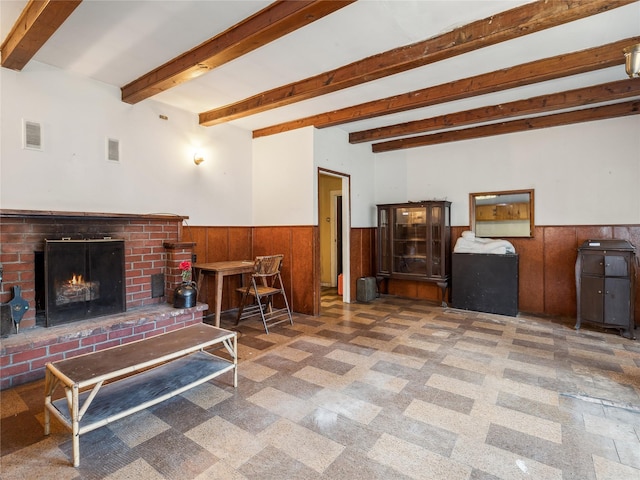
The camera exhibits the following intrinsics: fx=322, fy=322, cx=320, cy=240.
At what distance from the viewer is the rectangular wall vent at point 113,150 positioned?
140 inches

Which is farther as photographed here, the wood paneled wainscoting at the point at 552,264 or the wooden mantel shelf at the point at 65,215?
the wood paneled wainscoting at the point at 552,264

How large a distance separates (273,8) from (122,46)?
1509 mm

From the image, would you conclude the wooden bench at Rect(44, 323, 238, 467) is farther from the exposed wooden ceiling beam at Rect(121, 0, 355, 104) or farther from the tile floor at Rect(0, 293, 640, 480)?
the exposed wooden ceiling beam at Rect(121, 0, 355, 104)

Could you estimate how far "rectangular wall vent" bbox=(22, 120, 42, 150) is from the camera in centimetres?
298

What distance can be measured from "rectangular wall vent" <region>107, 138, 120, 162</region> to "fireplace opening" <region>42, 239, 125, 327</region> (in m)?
0.97

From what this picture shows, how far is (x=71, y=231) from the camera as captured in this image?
10.3 feet

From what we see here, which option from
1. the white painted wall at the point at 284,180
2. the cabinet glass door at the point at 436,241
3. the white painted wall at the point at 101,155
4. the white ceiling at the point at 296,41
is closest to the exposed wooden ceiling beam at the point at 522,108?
the white ceiling at the point at 296,41

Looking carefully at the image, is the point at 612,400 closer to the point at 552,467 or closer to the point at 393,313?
the point at 552,467

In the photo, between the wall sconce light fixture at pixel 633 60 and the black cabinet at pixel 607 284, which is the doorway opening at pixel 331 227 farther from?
the wall sconce light fixture at pixel 633 60

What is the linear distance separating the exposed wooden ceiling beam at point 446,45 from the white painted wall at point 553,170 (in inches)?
116

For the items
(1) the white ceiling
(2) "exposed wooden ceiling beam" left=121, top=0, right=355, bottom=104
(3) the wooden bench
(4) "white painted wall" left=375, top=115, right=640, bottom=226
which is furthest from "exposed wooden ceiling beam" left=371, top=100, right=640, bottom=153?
(3) the wooden bench

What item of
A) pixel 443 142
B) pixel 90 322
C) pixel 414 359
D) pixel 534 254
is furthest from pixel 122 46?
pixel 534 254

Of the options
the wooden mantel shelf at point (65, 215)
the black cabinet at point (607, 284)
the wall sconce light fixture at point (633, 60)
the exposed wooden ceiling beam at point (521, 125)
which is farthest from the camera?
the exposed wooden ceiling beam at point (521, 125)

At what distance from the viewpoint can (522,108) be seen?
4.06 m
